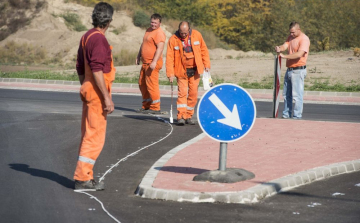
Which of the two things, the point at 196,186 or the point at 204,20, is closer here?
the point at 196,186

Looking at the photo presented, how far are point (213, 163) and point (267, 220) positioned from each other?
8.63ft

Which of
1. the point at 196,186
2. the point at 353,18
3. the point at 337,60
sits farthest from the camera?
the point at 353,18

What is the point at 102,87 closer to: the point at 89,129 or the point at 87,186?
the point at 89,129

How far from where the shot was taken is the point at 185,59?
1304cm

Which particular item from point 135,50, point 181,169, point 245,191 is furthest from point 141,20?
point 245,191

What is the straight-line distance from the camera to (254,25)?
6350cm

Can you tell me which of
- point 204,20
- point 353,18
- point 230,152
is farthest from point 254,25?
point 230,152

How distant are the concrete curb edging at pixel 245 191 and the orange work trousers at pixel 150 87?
20.2 feet

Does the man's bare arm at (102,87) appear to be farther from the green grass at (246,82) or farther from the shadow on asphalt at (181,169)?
the green grass at (246,82)

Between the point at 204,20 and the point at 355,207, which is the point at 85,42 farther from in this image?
the point at 204,20

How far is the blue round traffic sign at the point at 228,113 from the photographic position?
8.07 metres

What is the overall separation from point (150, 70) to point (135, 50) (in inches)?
1208

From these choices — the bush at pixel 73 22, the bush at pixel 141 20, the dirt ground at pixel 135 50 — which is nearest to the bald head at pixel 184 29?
the dirt ground at pixel 135 50

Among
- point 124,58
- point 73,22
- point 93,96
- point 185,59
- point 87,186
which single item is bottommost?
point 124,58
